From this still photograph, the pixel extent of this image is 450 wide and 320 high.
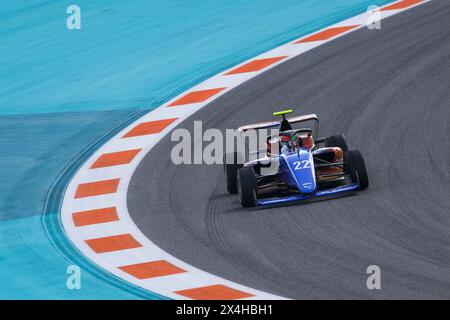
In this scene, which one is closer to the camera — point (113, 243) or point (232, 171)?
point (113, 243)

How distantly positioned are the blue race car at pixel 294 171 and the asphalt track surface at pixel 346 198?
0.20 meters

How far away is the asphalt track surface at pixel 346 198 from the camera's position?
10.9m

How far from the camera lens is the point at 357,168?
42.3ft

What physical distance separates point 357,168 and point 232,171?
156cm

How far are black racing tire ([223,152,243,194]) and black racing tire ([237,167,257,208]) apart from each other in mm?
550

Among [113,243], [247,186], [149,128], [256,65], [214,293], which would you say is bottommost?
[214,293]

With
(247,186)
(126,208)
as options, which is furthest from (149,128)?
(247,186)

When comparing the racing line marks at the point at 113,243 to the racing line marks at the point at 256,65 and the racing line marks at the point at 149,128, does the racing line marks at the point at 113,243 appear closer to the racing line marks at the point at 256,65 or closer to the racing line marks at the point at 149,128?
the racing line marks at the point at 149,128

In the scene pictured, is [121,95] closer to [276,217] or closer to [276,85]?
[276,85]

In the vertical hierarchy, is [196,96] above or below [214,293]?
above

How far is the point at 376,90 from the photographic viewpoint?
1705cm

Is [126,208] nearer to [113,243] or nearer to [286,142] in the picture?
[113,243]

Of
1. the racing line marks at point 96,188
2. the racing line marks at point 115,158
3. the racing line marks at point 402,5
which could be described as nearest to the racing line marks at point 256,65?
the racing line marks at point 402,5

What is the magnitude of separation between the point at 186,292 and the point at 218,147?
495 centimetres
